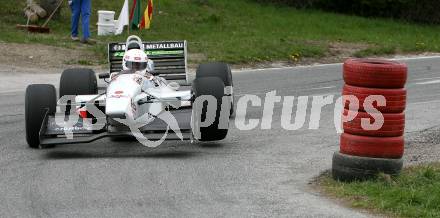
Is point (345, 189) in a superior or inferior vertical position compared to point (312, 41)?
superior

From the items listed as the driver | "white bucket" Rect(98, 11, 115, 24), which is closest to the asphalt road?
the driver

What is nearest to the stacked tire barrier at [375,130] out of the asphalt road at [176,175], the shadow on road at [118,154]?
the asphalt road at [176,175]

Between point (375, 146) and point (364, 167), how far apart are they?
0.73 feet

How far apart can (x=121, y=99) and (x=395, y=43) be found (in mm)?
17144

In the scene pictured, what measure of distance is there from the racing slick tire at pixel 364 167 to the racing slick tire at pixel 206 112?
7.54ft

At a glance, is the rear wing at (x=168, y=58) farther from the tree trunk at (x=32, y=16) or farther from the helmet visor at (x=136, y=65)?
the tree trunk at (x=32, y=16)

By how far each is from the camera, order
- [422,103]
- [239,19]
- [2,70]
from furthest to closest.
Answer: [239,19] < [2,70] < [422,103]

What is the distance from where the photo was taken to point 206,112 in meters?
11.3

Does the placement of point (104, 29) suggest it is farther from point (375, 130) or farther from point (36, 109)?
point (375, 130)

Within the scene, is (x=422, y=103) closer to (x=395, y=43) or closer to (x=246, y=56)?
(x=246, y=56)

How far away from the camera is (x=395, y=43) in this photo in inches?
1061

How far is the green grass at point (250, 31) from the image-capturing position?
2277cm

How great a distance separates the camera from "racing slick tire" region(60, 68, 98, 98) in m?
12.3

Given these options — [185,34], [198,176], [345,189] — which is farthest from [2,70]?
[345,189]
